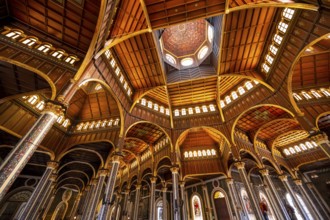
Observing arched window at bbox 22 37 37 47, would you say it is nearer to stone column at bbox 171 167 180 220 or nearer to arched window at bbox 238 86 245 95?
stone column at bbox 171 167 180 220

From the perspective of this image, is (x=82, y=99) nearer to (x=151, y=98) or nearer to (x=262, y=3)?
(x=151, y=98)

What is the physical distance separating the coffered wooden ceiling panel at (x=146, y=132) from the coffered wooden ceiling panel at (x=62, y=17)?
12023 mm

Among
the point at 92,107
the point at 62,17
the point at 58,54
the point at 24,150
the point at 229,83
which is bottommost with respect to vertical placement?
the point at 24,150

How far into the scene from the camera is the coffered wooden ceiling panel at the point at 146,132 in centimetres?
2192

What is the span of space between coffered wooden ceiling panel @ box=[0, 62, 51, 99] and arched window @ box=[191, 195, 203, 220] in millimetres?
26613

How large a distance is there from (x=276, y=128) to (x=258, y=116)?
17.7 feet

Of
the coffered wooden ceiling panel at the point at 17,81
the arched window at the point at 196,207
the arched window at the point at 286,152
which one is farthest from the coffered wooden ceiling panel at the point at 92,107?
the arched window at the point at 286,152

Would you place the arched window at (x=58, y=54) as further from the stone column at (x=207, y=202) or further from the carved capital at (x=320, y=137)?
the stone column at (x=207, y=202)

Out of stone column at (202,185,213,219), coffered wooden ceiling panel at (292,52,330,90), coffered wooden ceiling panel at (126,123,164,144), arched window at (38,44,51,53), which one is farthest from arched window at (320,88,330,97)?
arched window at (38,44,51,53)

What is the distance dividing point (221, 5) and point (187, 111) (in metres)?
13.4

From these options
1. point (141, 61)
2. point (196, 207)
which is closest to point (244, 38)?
point (141, 61)

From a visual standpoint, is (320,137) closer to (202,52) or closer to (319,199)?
(202,52)

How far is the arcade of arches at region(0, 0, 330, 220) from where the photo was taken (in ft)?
41.8

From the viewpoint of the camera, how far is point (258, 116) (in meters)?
21.4
